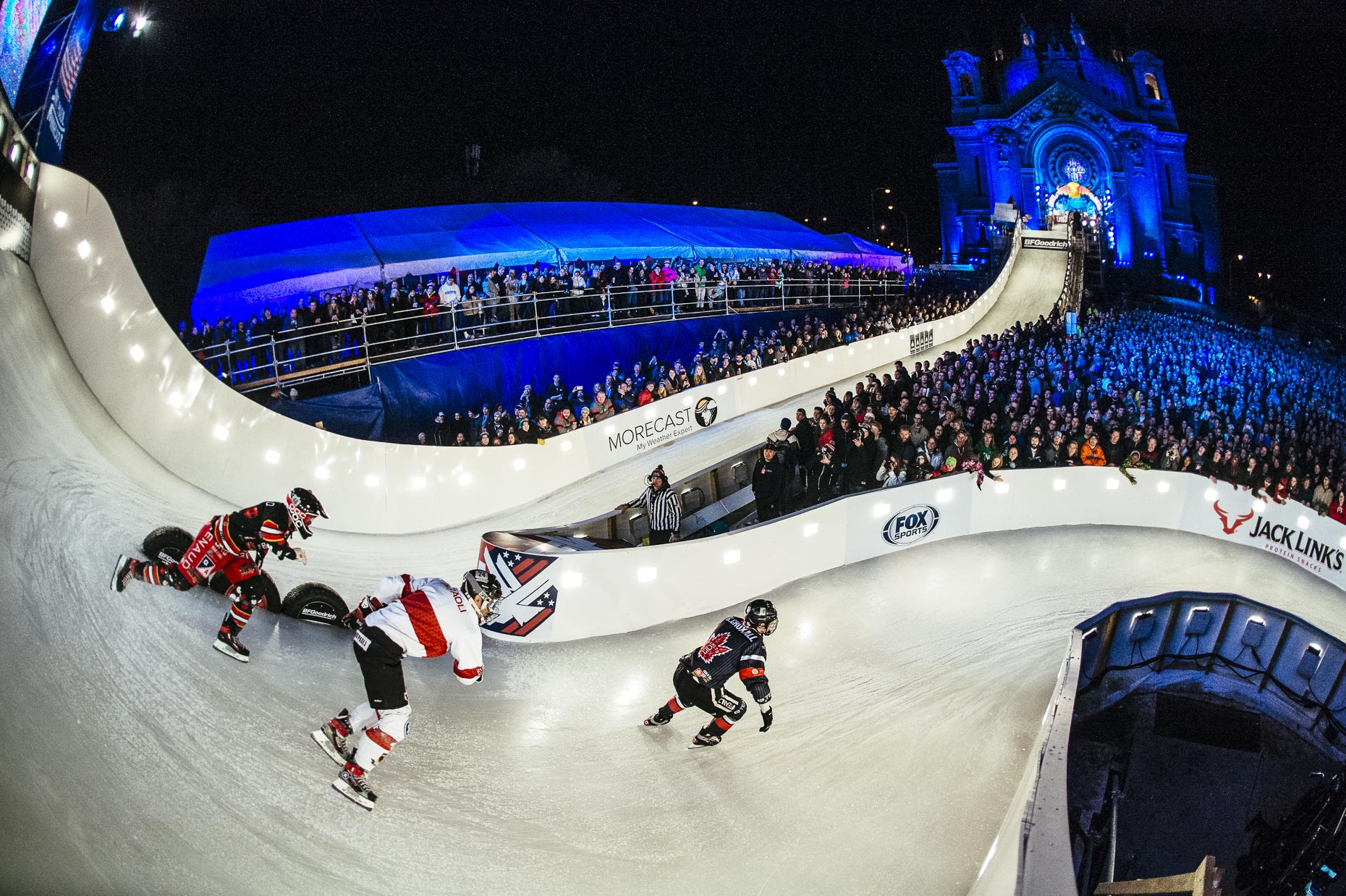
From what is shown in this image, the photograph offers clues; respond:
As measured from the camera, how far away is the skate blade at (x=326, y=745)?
5242 millimetres

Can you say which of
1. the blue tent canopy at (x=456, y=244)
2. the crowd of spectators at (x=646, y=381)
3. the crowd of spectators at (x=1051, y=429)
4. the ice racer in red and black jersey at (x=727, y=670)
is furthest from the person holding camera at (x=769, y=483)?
the blue tent canopy at (x=456, y=244)

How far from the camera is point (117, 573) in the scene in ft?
20.1

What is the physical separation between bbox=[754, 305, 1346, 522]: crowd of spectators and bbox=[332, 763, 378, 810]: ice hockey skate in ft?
20.3

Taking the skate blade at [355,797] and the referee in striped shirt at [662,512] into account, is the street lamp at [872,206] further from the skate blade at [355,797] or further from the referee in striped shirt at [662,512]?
Answer: the skate blade at [355,797]

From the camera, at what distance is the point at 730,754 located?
6473mm

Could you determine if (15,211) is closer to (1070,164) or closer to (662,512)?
(662,512)

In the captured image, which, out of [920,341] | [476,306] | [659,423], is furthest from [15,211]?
[920,341]

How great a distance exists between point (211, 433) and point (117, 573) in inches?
122

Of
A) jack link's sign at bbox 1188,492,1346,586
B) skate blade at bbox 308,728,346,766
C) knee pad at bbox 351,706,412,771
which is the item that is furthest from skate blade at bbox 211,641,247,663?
jack link's sign at bbox 1188,492,1346,586

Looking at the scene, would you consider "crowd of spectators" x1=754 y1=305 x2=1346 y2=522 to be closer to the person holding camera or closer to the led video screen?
the person holding camera

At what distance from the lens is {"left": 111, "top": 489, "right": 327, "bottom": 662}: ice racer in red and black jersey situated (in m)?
5.89

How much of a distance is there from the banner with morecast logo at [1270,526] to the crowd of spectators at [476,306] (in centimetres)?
1129

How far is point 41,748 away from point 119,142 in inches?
1071

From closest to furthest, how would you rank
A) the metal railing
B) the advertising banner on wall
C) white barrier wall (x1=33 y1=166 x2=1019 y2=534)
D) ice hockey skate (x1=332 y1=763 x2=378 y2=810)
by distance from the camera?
ice hockey skate (x1=332 y1=763 x2=378 y2=810) < the advertising banner on wall < white barrier wall (x1=33 y1=166 x2=1019 y2=534) < the metal railing
